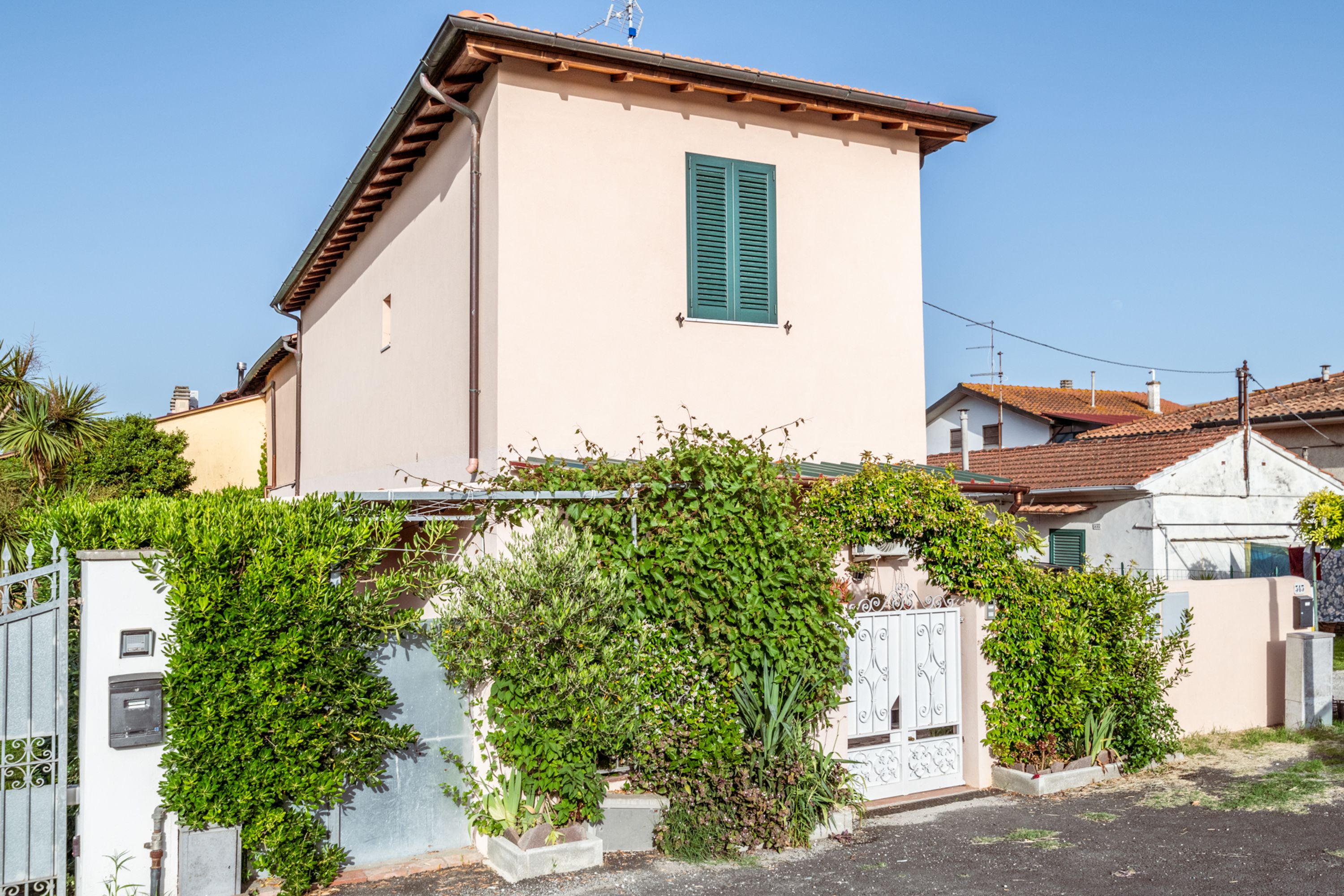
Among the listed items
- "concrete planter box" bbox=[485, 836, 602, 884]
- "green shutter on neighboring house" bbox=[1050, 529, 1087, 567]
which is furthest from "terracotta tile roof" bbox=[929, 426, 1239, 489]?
"concrete planter box" bbox=[485, 836, 602, 884]

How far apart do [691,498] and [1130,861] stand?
4.02m

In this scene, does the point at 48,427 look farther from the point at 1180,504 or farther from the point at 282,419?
the point at 1180,504

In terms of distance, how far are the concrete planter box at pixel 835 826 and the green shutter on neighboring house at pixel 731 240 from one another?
16.1ft

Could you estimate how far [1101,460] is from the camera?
21297 millimetres

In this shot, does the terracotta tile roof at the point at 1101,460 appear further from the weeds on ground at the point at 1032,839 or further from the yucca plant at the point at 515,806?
the yucca plant at the point at 515,806

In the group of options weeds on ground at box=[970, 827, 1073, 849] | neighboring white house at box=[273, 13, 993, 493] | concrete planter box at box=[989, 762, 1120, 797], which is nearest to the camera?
weeds on ground at box=[970, 827, 1073, 849]

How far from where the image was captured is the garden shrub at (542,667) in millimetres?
6648

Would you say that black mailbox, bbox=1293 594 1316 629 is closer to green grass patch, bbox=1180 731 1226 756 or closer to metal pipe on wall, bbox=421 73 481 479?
green grass patch, bbox=1180 731 1226 756

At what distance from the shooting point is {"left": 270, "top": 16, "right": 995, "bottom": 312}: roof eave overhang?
344 inches

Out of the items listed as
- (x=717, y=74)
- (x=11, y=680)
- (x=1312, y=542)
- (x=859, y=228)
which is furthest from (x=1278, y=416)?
(x=11, y=680)

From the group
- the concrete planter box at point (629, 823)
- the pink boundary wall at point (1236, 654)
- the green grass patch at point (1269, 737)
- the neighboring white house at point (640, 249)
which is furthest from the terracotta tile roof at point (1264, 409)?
the concrete planter box at point (629, 823)

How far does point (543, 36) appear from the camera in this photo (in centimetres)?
882

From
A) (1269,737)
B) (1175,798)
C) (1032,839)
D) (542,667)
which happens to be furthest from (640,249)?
(1269,737)

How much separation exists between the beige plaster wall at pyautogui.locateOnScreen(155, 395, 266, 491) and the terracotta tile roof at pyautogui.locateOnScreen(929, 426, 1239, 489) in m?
17.3
